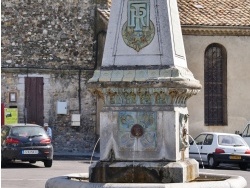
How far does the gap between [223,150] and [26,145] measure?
6.53m

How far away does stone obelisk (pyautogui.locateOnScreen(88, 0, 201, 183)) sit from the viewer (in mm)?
11297

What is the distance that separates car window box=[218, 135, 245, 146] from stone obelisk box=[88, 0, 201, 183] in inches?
605

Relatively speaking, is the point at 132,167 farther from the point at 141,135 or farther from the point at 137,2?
the point at 137,2

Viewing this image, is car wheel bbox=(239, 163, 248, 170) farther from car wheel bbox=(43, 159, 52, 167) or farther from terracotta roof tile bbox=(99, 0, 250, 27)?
terracotta roof tile bbox=(99, 0, 250, 27)

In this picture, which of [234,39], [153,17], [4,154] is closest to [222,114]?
[234,39]

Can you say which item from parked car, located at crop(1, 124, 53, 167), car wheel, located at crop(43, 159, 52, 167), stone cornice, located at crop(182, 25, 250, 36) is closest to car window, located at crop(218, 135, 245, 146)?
car wheel, located at crop(43, 159, 52, 167)

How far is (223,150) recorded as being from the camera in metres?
26.7

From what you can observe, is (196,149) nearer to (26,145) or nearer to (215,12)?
(26,145)

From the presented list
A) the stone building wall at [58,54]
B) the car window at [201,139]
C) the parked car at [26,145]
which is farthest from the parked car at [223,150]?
the stone building wall at [58,54]

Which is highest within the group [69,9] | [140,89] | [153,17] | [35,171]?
[69,9]

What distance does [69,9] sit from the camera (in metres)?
35.2

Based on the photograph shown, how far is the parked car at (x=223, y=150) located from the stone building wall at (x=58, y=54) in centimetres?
842

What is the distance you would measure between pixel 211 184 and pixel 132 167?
4.37 feet

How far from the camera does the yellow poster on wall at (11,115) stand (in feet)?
110
